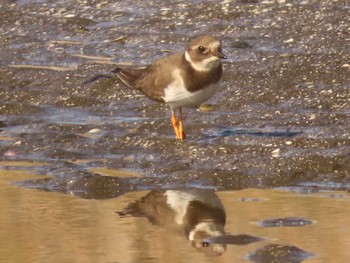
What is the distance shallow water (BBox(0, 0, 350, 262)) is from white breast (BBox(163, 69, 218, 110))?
0.45 metres

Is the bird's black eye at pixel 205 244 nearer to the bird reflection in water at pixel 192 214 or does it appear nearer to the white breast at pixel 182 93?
the bird reflection in water at pixel 192 214

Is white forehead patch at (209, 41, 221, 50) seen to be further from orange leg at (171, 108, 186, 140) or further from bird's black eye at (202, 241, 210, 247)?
bird's black eye at (202, 241, 210, 247)

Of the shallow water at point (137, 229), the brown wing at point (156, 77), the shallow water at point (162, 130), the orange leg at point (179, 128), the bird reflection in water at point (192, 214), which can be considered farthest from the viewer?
the orange leg at point (179, 128)

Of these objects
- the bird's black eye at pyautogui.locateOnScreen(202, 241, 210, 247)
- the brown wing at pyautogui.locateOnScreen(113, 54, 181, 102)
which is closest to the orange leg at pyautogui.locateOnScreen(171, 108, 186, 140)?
the brown wing at pyautogui.locateOnScreen(113, 54, 181, 102)

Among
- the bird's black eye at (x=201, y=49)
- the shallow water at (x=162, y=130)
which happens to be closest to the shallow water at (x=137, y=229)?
the shallow water at (x=162, y=130)

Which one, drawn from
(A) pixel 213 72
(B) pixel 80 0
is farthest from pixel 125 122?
(B) pixel 80 0

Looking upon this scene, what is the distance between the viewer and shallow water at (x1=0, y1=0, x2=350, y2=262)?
917 cm

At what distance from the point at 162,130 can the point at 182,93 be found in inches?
43.9

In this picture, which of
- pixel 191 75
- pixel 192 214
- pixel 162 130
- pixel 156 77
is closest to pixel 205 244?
pixel 192 214

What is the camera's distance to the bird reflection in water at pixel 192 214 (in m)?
8.87

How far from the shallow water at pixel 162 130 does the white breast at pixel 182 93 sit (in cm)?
45

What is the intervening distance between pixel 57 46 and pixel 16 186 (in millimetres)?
7022

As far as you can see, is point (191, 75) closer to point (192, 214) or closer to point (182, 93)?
point (182, 93)

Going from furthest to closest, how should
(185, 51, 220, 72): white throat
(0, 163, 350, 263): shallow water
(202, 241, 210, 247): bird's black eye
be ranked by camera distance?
1. (185, 51, 220, 72): white throat
2. (202, 241, 210, 247): bird's black eye
3. (0, 163, 350, 263): shallow water
